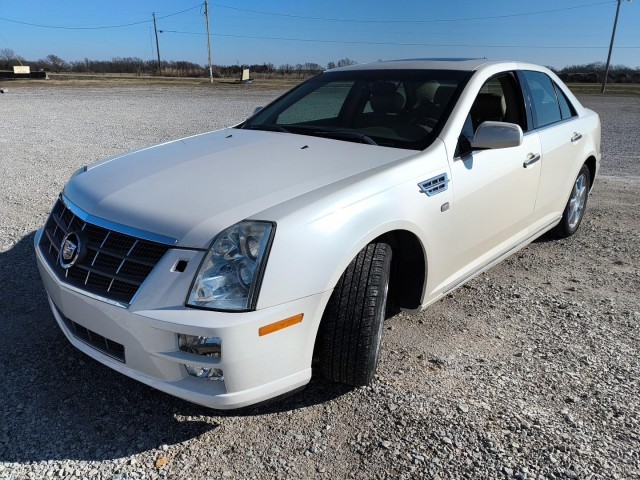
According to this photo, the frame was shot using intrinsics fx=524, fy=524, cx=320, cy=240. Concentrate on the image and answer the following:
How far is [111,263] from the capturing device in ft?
7.45

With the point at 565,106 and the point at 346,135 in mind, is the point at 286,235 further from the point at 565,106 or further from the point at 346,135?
the point at 565,106

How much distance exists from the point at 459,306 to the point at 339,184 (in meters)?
1.67

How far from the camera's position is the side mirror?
304cm

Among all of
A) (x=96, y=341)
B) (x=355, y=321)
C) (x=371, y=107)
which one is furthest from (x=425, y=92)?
(x=96, y=341)

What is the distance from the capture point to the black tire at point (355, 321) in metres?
2.41

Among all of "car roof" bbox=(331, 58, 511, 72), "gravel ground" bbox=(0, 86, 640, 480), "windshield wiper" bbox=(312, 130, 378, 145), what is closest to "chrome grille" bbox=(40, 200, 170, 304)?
"gravel ground" bbox=(0, 86, 640, 480)

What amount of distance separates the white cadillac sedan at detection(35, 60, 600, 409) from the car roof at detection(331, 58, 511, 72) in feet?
0.15

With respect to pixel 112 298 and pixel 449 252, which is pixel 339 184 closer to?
pixel 449 252

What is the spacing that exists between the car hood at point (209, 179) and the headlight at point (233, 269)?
0.06 metres

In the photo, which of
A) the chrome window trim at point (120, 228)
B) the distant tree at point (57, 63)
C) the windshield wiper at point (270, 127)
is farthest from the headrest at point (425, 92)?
the distant tree at point (57, 63)

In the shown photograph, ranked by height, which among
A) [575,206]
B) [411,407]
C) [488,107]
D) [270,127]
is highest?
[488,107]

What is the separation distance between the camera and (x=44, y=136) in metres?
11.1

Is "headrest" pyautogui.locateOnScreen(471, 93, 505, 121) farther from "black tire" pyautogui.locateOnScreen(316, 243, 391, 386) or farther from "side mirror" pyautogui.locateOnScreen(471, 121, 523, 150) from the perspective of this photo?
"black tire" pyautogui.locateOnScreen(316, 243, 391, 386)

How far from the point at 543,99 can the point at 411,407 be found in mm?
2947
